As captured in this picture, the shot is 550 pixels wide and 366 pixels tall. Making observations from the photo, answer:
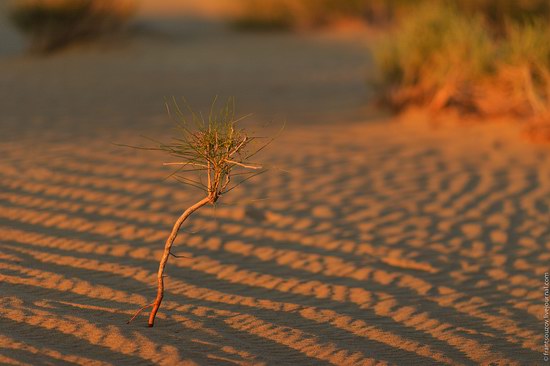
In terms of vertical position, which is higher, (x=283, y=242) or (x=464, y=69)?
(x=464, y=69)

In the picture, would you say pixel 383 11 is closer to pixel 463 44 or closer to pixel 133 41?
pixel 133 41

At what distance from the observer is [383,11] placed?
21.4m

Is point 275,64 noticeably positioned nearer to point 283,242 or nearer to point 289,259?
point 283,242

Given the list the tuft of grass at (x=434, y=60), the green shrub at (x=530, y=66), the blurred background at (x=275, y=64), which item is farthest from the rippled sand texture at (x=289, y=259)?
the tuft of grass at (x=434, y=60)

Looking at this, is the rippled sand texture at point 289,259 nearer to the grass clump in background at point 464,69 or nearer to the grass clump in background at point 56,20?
the grass clump in background at point 464,69

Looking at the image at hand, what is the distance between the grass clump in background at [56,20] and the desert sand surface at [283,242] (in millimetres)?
3984

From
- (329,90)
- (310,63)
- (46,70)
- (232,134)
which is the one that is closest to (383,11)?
(310,63)

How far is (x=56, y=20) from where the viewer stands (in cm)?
1541

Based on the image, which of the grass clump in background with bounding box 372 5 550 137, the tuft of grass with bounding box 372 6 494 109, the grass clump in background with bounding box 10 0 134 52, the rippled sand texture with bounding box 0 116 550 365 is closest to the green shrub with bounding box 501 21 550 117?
the grass clump in background with bounding box 372 5 550 137

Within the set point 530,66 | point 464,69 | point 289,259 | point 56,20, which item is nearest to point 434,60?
point 464,69

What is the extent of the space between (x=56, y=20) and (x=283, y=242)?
10212 millimetres

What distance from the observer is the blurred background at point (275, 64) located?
10.3 metres

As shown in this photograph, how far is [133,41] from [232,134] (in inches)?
499

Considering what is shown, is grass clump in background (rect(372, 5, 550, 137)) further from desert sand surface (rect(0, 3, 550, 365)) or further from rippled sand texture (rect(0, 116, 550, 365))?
rippled sand texture (rect(0, 116, 550, 365))
